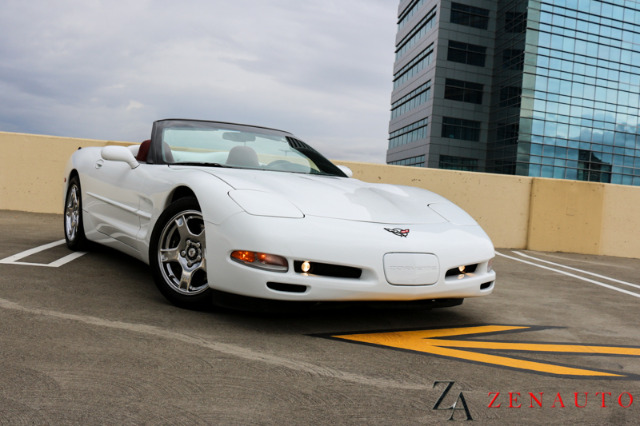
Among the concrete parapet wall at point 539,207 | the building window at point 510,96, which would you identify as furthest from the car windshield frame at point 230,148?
the building window at point 510,96

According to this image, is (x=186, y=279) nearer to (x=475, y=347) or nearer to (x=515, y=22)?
(x=475, y=347)

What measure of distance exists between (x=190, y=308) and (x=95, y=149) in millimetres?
2644

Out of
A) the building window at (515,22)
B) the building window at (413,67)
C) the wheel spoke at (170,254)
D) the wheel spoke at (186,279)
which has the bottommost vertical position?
the wheel spoke at (186,279)

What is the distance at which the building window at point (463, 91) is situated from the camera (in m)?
54.8

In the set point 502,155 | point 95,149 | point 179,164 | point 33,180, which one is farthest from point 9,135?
point 502,155

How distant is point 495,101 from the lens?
54062mm

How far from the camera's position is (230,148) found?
14.2 feet

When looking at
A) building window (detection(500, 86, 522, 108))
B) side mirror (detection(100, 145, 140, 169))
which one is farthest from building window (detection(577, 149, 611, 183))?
side mirror (detection(100, 145, 140, 169))

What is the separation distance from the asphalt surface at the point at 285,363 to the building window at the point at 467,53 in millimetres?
54430

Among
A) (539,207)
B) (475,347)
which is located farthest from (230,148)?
(539,207)

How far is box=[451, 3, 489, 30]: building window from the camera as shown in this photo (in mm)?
55103

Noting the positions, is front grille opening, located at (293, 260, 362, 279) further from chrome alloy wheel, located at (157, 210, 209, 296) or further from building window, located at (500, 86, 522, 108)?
building window, located at (500, 86, 522, 108)

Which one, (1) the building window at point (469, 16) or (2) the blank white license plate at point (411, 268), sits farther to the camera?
(1) the building window at point (469, 16)

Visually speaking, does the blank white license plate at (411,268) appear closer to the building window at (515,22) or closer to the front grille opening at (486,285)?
the front grille opening at (486,285)
